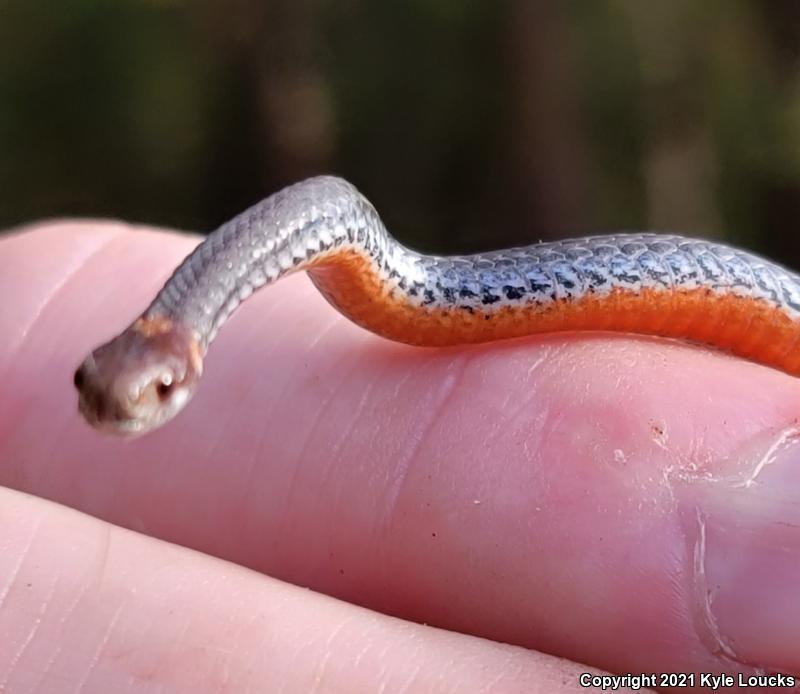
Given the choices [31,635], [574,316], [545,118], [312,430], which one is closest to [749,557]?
[574,316]

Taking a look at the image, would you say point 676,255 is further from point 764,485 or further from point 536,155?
point 536,155

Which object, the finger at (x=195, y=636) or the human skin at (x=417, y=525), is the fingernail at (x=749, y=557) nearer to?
the human skin at (x=417, y=525)

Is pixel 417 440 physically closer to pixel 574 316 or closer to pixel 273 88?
pixel 574 316

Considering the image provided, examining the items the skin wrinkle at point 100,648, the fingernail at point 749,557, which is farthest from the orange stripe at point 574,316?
the skin wrinkle at point 100,648

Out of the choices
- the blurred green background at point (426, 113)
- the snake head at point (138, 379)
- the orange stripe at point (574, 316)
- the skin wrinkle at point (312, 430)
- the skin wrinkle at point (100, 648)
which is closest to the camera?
the snake head at point (138, 379)

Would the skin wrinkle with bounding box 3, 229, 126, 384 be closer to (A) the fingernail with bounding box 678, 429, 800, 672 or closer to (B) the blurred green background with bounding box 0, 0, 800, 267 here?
(A) the fingernail with bounding box 678, 429, 800, 672

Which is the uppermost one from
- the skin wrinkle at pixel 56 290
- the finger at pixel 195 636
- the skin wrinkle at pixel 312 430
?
the skin wrinkle at pixel 56 290

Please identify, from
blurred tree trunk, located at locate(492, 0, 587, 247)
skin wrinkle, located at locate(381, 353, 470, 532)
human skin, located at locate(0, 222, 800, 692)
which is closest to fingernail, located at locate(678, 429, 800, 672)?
human skin, located at locate(0, 222, 800, 692)
